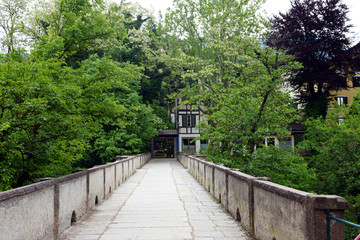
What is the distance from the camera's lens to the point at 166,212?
29.9 feet

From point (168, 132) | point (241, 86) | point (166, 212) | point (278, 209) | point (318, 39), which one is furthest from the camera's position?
point (168, 132)

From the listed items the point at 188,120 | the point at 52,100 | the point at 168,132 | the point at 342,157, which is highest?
the point at 188,120

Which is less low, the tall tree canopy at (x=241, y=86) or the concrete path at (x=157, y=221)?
the tall tree canopy at (x=241, y=86)

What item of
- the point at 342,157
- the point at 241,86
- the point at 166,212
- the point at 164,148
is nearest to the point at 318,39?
the point at 241,86

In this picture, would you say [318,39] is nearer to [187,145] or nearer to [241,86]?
[241,86]

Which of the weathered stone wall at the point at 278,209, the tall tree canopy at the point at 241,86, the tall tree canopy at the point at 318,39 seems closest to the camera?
the weathered stone wall at the point at 278,209

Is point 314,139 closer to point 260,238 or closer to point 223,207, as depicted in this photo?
point 223,207

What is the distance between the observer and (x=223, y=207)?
9750mm

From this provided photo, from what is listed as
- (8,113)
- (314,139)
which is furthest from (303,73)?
(8,113)

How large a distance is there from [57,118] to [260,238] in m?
8.45

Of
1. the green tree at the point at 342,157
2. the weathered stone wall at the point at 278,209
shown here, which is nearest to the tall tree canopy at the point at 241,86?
the green tree at the point at 342,157

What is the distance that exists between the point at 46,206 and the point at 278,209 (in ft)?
13.0

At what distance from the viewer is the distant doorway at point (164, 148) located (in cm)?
5419

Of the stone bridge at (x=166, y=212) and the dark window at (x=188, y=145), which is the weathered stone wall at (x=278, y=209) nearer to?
the stone bridge at (x=166, y=212)
